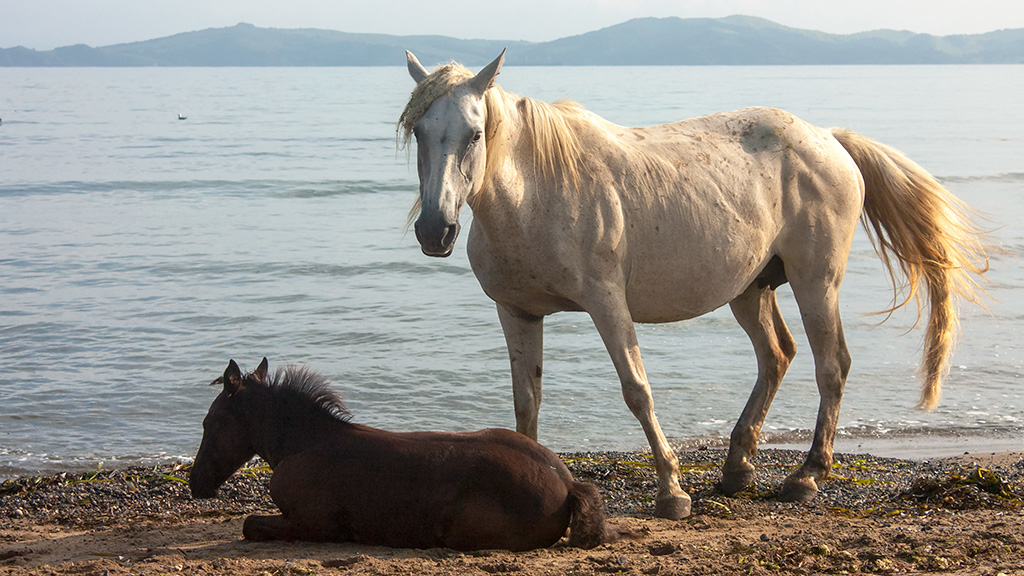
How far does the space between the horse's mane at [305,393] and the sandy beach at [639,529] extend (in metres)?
0.61

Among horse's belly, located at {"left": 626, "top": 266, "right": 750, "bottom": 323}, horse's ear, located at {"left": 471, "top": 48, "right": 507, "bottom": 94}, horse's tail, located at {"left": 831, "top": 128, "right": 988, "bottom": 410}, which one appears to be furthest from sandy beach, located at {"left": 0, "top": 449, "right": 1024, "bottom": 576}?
horse's ear, located at {"left": 471, "top": 48, "right": 507, "bottom": 94}

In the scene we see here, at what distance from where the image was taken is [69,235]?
1741cm

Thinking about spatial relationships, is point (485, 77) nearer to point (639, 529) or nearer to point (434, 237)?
point (434, 237)

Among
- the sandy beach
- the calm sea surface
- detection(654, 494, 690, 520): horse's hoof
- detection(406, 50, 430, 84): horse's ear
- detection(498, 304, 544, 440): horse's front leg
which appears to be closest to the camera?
the sandy beach

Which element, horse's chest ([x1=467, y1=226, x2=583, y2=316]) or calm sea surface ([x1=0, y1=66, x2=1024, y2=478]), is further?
calm sea surface ([x1=0, y1=66, x2=1024, y2=478])

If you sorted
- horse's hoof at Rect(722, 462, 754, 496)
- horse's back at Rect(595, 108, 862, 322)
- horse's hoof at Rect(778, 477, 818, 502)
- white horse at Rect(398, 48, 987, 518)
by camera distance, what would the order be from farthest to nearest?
1. horse's hoof at Rect(722, 462, 754, 496)
2. horse's hoof at Rect(778, 477, 818, 502)
3. horse's back at Rect(595, 108, 862, 322)
4. white horse at Rect(398, 48, 987, 518)

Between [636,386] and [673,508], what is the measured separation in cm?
66

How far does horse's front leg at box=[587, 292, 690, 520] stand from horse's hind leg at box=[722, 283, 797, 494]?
88cm

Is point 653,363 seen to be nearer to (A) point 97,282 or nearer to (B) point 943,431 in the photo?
(B) point 943,431

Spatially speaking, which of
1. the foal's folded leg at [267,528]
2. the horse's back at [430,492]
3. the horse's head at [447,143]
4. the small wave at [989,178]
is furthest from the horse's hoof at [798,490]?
the small wave at [989,178]

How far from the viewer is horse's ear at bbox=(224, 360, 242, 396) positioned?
425 centimetres

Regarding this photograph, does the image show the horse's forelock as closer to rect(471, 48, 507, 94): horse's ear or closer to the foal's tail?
rect(471, 48, 507, 94): horse's ear

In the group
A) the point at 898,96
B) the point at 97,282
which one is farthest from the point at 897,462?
the point at 898,96

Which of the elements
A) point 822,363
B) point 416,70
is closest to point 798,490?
point 822,363
